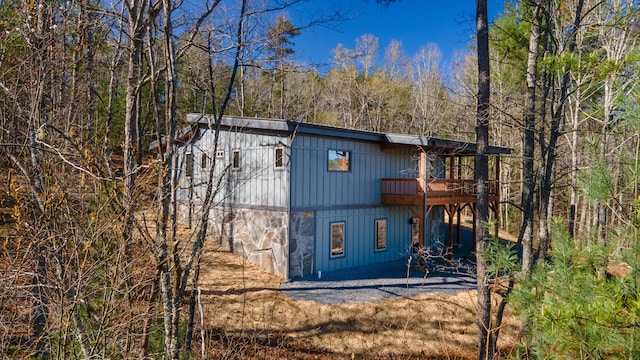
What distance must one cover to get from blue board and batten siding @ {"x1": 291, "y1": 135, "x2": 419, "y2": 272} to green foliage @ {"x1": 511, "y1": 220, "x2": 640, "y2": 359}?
9364mm

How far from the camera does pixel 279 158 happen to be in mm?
12430

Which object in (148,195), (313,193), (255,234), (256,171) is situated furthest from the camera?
(255,234)

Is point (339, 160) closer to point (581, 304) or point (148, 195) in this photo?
point (148, 195)

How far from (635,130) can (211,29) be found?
17.2 feet

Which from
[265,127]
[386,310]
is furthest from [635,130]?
[265,127]

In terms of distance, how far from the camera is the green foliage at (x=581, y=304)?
2.29 meters

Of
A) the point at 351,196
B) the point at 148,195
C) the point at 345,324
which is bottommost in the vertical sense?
the point at 345,324

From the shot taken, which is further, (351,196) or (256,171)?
(351,196)

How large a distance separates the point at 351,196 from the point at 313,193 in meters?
1.77

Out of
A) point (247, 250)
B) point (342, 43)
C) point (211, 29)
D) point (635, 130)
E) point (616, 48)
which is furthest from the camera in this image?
point (342, 43)

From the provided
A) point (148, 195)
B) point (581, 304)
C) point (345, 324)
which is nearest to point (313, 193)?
point (345, 324)

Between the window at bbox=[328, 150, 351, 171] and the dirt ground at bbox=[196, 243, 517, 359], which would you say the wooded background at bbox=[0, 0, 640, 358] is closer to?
the dirt ground at bbox=[196, 243, 517, 359]

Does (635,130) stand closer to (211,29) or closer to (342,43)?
(211,29)

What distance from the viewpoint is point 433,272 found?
13859mm
